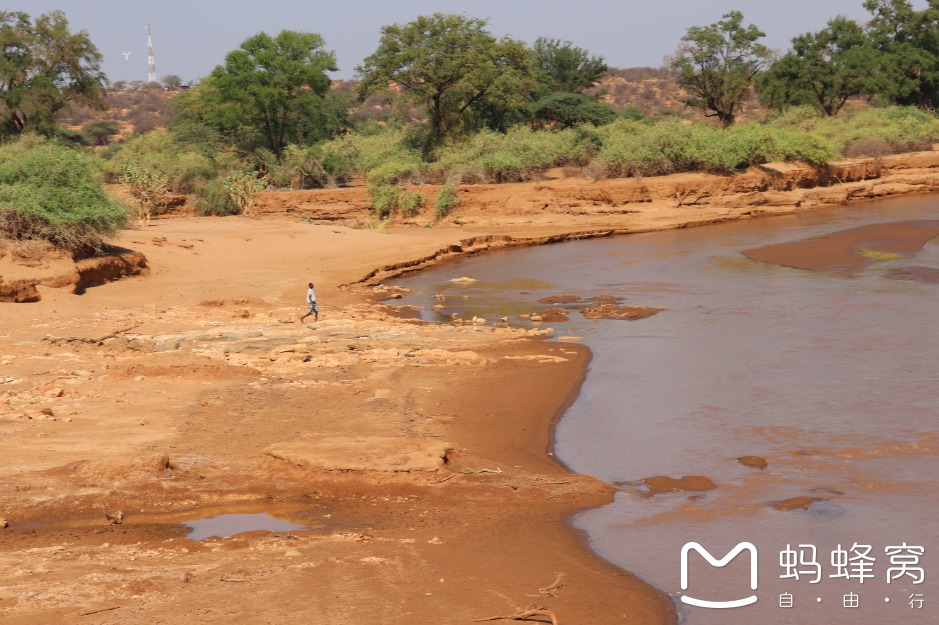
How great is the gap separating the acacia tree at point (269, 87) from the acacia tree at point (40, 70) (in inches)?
187

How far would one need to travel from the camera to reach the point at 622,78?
8838 cm

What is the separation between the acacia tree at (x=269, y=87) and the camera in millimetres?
36406

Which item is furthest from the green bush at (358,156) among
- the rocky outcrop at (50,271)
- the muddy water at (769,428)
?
the rocky outcrop at (50,271)

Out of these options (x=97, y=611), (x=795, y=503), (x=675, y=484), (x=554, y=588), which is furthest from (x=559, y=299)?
(x=97, y=611)

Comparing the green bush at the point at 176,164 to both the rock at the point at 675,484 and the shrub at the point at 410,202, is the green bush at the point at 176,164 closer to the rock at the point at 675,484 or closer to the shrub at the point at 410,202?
the shrub at the point at 410,202

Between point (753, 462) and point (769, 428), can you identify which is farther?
point (769, 428)

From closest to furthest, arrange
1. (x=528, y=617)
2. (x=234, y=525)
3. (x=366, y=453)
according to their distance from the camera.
Answer: (x=528, y=617)
(x=234, y=525)
(x=366, y=453)

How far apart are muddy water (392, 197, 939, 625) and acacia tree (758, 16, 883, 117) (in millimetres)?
30084

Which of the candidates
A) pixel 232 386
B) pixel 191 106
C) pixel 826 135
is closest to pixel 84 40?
pixel 191 106

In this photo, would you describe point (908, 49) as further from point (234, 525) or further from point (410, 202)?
point (234, 525)

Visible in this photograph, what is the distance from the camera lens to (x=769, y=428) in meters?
9.56

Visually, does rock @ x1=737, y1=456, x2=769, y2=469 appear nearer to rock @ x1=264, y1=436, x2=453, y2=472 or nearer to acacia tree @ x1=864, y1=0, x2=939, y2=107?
rock @ x1=264, y1=436, x2=453, y2=472
